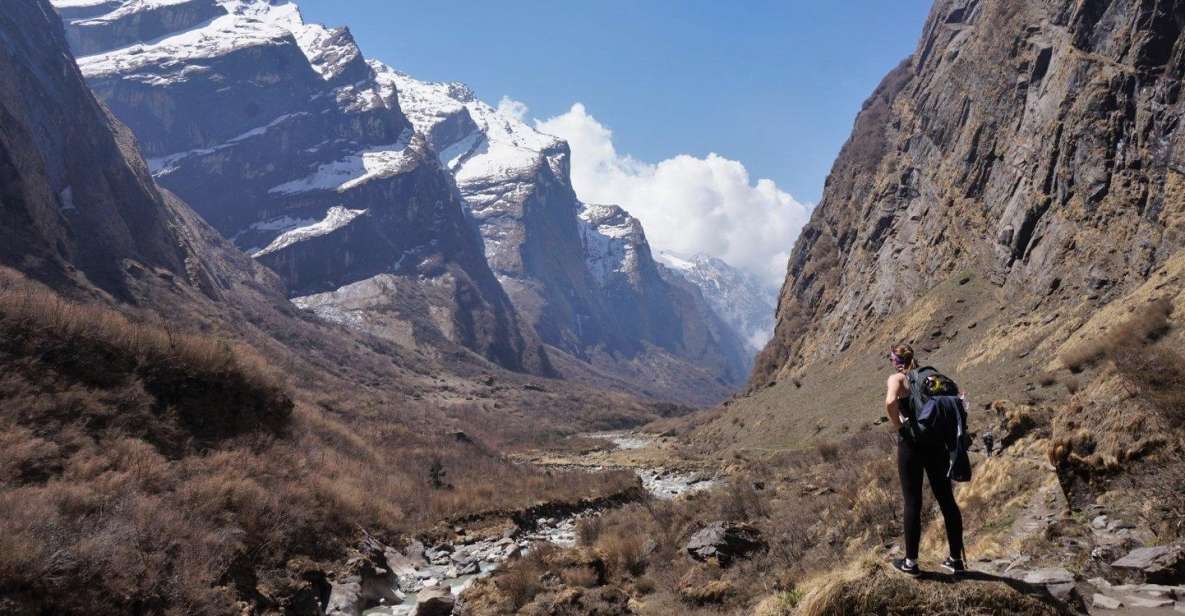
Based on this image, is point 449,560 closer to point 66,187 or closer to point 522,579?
point 522,579

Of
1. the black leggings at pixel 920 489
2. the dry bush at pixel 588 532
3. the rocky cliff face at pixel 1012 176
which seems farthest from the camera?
the rocky cliff face at pixel 1012 176

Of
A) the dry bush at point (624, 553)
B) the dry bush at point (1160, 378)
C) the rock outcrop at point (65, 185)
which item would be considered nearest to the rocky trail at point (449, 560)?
the dry bush at point (624, 553)

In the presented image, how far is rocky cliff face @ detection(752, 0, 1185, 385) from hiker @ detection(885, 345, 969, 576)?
101 feet

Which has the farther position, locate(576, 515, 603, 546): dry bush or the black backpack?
locate(576, 515, 603, 546): dry bush

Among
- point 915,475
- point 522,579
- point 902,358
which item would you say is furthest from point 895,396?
point 522,579

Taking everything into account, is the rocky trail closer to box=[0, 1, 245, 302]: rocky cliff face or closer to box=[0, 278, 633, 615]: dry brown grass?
box=[0, 278, 633, 615]: dry brown grass

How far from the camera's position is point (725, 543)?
52.1 feet

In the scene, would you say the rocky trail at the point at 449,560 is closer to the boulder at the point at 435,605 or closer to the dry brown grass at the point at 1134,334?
the boulder at the point at 435,605

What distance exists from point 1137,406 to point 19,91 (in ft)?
412

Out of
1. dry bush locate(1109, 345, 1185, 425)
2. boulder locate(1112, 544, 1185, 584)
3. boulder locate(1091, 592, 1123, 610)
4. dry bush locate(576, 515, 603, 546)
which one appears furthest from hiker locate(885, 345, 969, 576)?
dry bush locate(576, 515, 603, 546)

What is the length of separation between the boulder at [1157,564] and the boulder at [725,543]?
341 inches

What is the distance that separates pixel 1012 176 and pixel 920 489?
1981 inches

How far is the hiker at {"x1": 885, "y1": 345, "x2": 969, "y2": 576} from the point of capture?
23.7 ft

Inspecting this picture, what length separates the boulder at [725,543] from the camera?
51.3 ft
